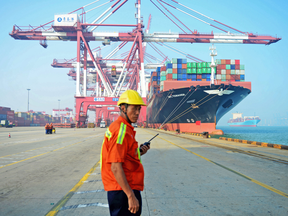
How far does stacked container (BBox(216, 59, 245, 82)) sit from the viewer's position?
3878 centimetres

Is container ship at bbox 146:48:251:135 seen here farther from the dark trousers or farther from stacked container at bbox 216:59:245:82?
the dark trousers

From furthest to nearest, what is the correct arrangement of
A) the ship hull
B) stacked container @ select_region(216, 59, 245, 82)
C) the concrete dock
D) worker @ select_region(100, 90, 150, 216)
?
stacked container @ select_region(216, 59, 245, 82) < the ship hull < the concrete dock < worker @ select_region(100, 90, 150, 216)

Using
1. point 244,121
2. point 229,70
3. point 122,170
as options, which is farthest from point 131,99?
point 244,121

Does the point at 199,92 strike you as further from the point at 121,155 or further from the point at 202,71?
the point at 121,155

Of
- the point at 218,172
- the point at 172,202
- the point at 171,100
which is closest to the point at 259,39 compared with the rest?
→ the point at 171,100

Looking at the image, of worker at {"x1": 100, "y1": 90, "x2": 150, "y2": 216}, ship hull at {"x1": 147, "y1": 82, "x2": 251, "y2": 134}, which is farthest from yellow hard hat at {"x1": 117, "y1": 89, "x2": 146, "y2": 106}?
ship hull at {"x1": 147, "y1": 82, "x2": 251, "y2": 134}

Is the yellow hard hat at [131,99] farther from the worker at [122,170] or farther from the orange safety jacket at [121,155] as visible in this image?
the orange safety jacket at [121,155]

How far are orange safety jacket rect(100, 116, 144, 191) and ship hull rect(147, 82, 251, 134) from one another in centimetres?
2922

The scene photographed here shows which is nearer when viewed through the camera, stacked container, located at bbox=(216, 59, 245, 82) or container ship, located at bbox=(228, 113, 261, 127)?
stacked container, located at bbox=(216, 59, 245, 82)

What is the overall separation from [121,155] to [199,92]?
3254 centimetres

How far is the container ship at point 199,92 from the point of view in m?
33.5

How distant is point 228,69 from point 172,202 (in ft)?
126

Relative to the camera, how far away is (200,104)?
34.3 m

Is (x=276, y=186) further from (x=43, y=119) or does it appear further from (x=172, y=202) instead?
(x=43, y=119)
